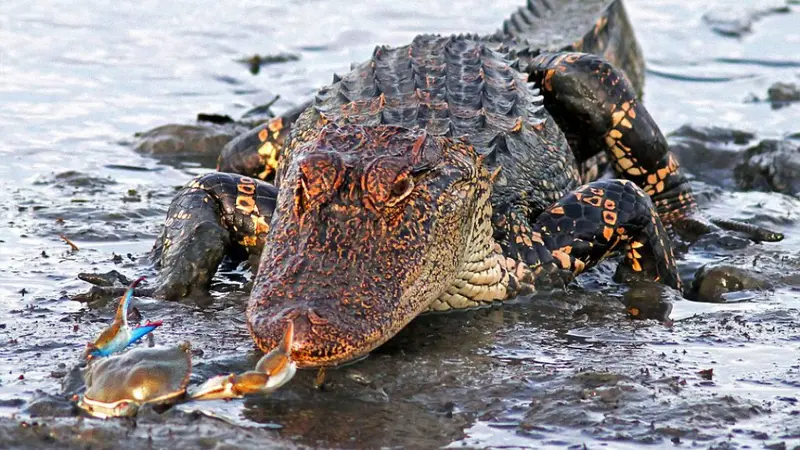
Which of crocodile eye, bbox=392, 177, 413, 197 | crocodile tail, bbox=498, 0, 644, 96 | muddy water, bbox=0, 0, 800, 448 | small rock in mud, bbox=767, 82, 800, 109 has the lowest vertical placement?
muddy water, bbox=0, 0, 800, 448

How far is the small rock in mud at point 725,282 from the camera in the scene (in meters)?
7.19

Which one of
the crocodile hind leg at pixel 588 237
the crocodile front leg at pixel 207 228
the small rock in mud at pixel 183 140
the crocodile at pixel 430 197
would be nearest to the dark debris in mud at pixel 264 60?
the small rock in mud at pixel 183 140

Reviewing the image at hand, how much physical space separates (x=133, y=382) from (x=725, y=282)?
149 inches

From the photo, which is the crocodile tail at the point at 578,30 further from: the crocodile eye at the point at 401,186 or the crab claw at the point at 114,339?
the crab claw at the point at 114,339

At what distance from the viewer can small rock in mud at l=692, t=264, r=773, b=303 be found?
23.6 feet

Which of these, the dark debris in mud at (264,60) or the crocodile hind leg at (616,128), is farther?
the dark debris in mud at (264,60)

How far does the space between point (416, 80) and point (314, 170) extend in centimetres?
200

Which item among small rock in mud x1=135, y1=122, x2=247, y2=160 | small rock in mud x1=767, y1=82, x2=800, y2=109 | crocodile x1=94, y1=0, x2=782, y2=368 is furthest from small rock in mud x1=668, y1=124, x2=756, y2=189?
small rock in mud x1=135, y1=122, x2=247, y2=160

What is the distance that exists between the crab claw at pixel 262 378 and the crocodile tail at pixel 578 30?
15.7 feet

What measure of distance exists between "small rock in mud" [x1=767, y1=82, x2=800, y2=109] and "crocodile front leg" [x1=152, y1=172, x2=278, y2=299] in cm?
663

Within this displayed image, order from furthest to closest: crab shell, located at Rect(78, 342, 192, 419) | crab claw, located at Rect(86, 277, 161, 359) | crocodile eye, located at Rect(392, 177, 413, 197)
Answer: crocodile eye, located at Rect(392, 177, 413, 197) → crab claw, located at Rect(86, 277, 161, 359) → crab shell, located at Rect(78, 342, 192, 419)

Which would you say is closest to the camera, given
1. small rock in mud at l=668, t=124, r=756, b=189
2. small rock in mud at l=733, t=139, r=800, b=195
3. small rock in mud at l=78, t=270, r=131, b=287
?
small rock in mud at l=78, t=270, r=131, b=287

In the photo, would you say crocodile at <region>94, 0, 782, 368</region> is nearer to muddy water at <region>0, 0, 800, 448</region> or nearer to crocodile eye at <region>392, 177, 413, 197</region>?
crocodile eye at <region>392, 177, 413, 197</region>

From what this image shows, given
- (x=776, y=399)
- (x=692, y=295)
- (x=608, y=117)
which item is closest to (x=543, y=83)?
(x=608, y=117)
